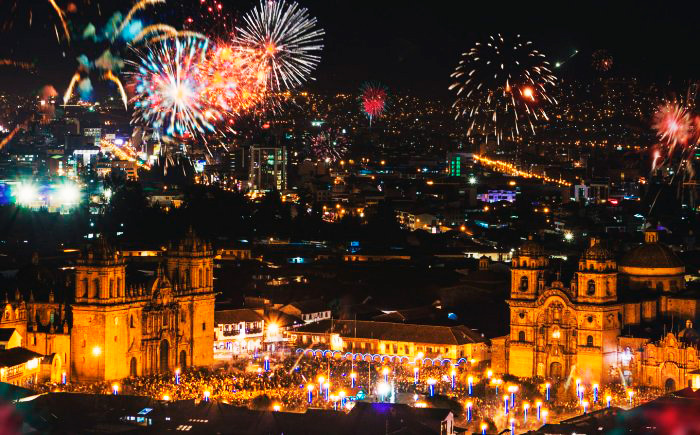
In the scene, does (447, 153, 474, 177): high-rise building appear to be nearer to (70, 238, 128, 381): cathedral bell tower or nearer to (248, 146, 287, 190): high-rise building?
(248, 146, 287, 190): high-rise building

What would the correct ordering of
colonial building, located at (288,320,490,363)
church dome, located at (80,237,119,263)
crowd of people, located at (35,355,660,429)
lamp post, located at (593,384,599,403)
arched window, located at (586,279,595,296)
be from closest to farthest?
crowd of people, located at (35,355,660,429), lamp post, located at (593,384,599,403), church dome, located at (80,237,119,263), arched window, located at (586,279,595,296), colonial building, located at (288,320,490,363)

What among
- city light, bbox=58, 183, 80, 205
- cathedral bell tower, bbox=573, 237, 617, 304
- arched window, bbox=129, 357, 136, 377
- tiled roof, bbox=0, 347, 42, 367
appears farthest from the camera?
city light, bbox=58, 183, 80, 205

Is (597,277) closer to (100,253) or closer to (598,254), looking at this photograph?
(598,254)

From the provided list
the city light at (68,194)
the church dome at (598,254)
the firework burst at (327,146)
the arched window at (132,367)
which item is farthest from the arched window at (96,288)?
the firework burst at (327,146)

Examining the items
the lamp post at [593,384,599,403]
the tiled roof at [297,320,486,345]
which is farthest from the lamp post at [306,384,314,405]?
the tiled roof at [297,320,486,345]

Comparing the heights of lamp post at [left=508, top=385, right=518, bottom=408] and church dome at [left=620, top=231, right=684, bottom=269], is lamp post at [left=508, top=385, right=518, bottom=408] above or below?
below

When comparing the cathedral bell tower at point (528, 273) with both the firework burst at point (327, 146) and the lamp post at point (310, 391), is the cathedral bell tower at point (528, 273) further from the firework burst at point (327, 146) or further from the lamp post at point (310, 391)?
the firework burst at point (327, 146)

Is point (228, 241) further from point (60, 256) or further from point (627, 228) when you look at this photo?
point (627, 228)

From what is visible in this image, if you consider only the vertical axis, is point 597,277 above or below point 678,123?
below

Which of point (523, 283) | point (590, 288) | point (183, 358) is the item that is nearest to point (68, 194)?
point (183, 358)
